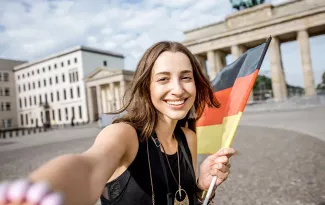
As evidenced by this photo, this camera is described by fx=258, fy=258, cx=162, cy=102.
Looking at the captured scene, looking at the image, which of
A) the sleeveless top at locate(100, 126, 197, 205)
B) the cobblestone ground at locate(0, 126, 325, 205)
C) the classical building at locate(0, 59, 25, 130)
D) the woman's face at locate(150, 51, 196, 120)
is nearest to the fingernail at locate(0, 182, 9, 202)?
the sleeveless top at locate(100, 126, 197, 205)

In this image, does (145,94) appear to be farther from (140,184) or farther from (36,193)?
(36,193)

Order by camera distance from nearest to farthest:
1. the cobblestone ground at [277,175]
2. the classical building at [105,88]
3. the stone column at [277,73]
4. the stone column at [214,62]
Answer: the cobblestone ground at [277,175]
the stone column at [277,73]
the stone column at [214,62]
the classical building at [105,88]

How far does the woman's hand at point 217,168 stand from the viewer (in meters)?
1.64

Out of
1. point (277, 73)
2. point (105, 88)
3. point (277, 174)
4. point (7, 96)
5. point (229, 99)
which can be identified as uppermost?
point (7, 96)

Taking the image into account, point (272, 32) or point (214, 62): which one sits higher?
point (272, 32)

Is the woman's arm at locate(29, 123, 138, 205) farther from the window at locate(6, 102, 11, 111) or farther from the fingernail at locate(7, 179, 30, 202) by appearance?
the window at locate(6, 102, 11, 111)

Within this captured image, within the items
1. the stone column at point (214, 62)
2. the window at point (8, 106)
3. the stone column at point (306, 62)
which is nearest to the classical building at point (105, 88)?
the stone column at point (214, 62)

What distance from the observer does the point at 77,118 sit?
195ft

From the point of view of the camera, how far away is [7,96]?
67438 millimetres

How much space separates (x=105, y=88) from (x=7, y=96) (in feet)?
94.2

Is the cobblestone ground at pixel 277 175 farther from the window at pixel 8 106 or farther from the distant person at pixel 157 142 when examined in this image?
the window at pixel 8 106

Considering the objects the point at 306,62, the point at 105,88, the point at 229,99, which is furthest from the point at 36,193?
the point at 105,88

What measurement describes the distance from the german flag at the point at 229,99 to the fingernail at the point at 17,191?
1.39 metres

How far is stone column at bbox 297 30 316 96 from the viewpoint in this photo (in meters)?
31.6
